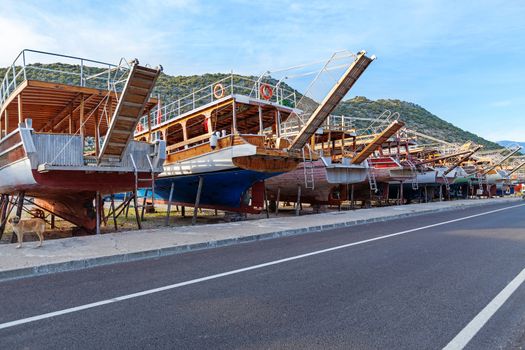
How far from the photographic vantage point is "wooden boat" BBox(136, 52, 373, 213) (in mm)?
13562

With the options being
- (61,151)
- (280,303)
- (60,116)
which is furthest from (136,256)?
(60,116)

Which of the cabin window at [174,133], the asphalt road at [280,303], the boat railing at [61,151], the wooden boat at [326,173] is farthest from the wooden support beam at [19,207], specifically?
the wooden boat at [326,173]

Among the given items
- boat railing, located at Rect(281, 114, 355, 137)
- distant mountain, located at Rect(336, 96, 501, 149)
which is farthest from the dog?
distant mountain, located at Rect(336, 96, 501, 149)

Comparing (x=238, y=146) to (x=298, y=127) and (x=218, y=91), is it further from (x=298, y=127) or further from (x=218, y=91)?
(x=298, y=127)

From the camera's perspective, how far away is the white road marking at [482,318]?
3373mm

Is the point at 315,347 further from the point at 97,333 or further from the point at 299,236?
the point at 299,236

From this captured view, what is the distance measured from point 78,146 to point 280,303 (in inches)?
335

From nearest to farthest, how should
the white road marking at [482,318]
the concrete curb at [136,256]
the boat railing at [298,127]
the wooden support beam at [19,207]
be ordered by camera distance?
the white road marking at [482,318]
the concrete curb at [136,256]
the wooden support beam at [19,207]
the boat railing at [298,127]

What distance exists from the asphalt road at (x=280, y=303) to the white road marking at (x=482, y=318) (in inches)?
2.2

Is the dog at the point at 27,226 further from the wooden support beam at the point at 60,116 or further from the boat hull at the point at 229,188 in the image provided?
the boat hull at the point at 229,188

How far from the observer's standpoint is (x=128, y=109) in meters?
9.75

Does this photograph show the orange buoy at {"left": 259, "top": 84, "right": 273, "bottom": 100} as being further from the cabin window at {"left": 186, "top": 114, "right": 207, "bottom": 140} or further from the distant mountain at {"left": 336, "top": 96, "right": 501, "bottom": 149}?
the distant mountain at {"left": 336, "top": 96, "right": 501, "bottom": 149}

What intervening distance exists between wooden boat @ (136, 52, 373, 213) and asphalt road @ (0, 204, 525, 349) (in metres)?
6.53

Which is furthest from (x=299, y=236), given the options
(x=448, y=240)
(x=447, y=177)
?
(x=447, y=177)
